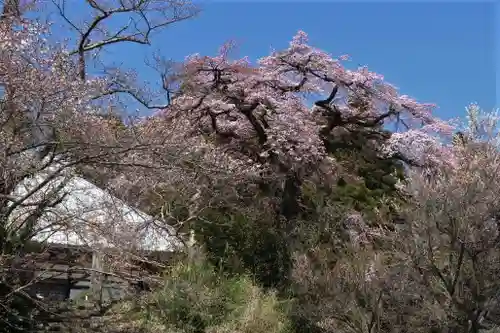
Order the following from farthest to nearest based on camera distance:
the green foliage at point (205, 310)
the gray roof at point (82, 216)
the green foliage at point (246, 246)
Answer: the green foliage at point (246, 246) < the green foliage at point (205, 310) < the gray roof at point (82, 216)

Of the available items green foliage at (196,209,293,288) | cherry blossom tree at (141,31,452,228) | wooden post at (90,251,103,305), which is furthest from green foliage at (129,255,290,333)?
cherry blossom tree at (141,31,452,228)

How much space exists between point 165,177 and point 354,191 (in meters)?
6.46

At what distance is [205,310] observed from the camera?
9.57 meters

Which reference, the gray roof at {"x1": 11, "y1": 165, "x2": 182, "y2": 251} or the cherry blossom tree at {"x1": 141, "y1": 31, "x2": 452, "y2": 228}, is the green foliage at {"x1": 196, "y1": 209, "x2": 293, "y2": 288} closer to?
the cherry blossom tree at {"x1": 141, "y1": 31, "x2": 452, "y2": 228}

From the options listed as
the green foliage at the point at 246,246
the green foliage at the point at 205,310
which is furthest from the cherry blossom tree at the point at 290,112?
the green foliage at the point at 205,310

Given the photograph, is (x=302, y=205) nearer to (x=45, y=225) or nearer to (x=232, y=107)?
(x=232, y=107)

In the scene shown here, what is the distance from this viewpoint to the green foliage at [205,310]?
9.45m

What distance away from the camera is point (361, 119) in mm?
15031

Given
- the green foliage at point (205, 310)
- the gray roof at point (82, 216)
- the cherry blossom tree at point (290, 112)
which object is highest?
the cherry blossom tree at point (290, 112)

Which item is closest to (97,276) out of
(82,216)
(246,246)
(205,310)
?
(82,216)

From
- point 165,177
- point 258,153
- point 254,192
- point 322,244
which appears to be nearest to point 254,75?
point 258,153

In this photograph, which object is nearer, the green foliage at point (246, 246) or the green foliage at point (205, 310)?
the green foliage at point (205, 310)

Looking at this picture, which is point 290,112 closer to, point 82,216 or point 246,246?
point 246,246

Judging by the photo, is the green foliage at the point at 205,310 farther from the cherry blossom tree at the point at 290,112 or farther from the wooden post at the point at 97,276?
the cherry blossom tree at the point at 290,112
